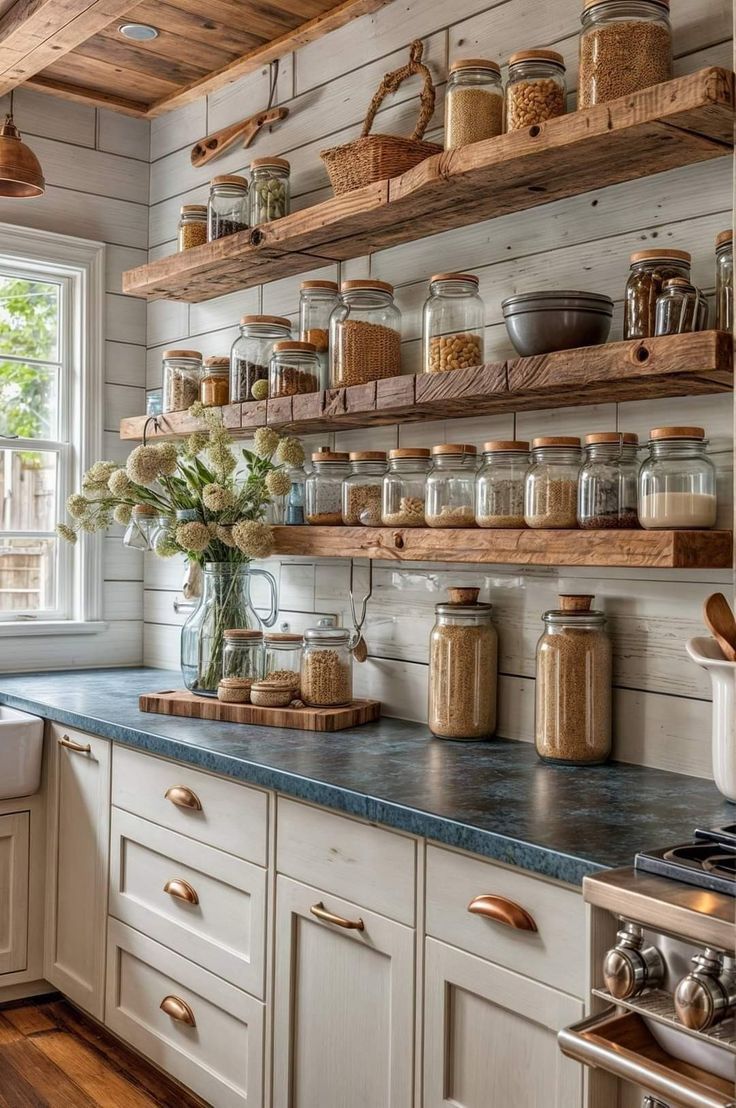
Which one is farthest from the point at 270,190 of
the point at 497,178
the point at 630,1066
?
the point at 630,1066

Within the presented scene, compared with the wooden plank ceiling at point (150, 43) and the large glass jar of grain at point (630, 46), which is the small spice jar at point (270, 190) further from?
the large glass jar of grain at point (630, 46)

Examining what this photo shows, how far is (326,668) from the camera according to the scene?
265 cm

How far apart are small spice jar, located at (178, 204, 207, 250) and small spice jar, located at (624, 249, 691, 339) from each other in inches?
59.8

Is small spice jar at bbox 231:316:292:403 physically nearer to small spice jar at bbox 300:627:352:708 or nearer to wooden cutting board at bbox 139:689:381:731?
small spice jar at bbox 300:627:352:708

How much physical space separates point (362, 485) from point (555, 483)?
2.01 feet

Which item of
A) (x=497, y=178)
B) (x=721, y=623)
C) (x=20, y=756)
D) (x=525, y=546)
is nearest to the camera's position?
(x=721, y=623)

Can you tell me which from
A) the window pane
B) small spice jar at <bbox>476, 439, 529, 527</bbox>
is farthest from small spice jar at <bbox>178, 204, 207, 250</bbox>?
small spice jar at <bbox>476, 439, 529, 527</bbox>

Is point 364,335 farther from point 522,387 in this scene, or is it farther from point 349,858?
point 349,858

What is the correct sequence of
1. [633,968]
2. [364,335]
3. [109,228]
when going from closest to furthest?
[633,968] → [364,335] → [109,228]

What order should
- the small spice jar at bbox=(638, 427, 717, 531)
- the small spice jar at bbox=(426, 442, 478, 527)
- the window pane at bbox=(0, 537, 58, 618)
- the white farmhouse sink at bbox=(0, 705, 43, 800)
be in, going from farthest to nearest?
the window pane at bbox=(0, 537, 58, 618)
the white farmhouse sink at bbox=(0, 705, 43, 800)
the small spice jar at bbox=(426, 442, 478, 527)
the small spice jar at bbox=(638, 427, 717, 531)

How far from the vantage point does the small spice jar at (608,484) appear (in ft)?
6.72

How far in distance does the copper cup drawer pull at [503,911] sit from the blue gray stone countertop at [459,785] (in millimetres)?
66

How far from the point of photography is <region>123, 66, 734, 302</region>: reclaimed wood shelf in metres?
1.91

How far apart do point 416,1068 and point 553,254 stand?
5.41 feet
